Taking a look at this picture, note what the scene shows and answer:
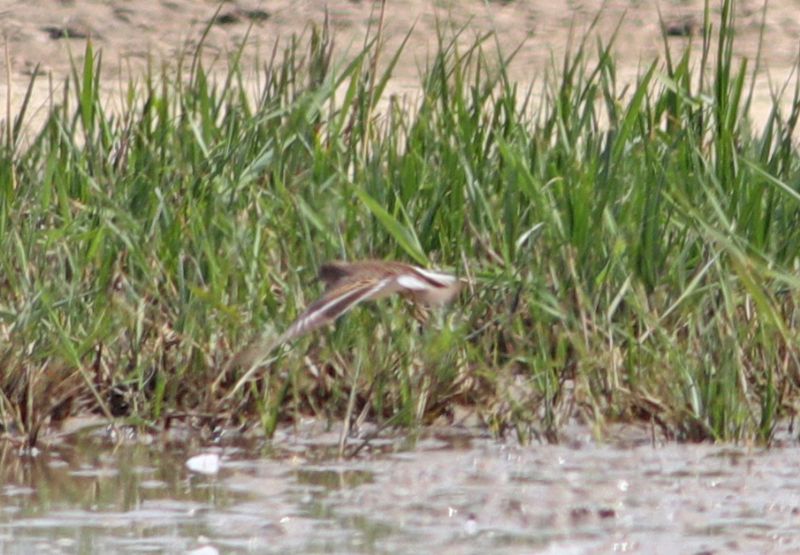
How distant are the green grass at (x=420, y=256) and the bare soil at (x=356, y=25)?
3893 millimetres

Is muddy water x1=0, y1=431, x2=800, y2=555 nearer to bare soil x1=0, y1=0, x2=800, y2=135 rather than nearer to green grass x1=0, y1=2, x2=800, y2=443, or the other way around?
green grass x1=0, y1=2, x2=800, y2=443

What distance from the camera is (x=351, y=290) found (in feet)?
10.4

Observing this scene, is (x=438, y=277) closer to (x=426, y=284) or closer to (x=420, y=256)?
(x=426, y=284)

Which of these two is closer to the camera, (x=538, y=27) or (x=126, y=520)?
(x=126, y=520)

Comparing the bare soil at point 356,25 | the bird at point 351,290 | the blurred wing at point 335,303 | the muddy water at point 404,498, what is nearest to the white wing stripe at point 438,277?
the bird at point 351,290

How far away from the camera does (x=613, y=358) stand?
3.62 m

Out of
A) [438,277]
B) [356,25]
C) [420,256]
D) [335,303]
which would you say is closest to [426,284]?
[438,277]

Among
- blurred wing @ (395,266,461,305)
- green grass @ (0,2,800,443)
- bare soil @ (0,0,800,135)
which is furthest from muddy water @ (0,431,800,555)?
bare soil @ (0,0,800,135)

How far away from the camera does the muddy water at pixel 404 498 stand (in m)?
3.01

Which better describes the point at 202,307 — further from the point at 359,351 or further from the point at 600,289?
the point at 600,289

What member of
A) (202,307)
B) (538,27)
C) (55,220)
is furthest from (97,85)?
(538,27)

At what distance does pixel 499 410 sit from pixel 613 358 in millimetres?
Result: 212

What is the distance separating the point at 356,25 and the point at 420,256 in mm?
5149

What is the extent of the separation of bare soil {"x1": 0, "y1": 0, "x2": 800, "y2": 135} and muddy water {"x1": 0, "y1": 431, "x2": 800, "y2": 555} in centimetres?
485
